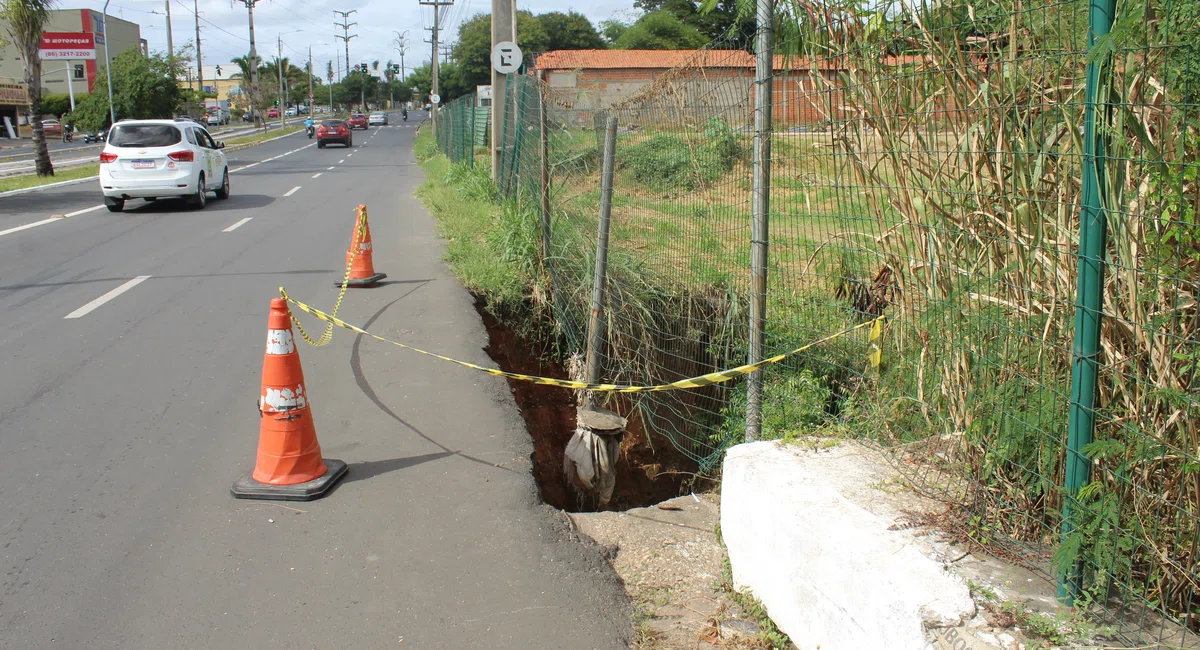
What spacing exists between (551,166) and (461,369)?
2.42 m

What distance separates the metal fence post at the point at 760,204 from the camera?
4.11m

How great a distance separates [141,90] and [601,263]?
48112 millimetres

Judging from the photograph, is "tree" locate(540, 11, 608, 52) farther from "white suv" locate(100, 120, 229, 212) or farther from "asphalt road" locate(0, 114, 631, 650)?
"asphalt road" locate(0, 114, 631, 650)

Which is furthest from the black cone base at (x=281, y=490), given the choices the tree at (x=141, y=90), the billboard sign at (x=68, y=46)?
the billboard sign at (x=68, y=46)

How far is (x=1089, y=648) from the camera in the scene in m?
2.50

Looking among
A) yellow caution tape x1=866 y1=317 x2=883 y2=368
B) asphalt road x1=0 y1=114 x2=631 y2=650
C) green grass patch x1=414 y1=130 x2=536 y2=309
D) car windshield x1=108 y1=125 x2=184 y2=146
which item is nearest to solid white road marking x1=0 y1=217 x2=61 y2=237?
car windshield x1=108 y1=125 x2=184 y2=146

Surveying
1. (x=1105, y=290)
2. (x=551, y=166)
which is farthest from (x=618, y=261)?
(x=1105, y=290)

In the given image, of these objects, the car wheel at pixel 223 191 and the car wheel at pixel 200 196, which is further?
the car wheel at pixel 223 191

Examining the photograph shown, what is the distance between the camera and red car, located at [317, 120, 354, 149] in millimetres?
47312

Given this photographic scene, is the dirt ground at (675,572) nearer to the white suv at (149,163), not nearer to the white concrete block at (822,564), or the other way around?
the white concrete block at (822,564)

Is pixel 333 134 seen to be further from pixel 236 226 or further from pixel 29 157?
pixel 236 226

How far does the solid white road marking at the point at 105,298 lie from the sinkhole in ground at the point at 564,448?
3.59m

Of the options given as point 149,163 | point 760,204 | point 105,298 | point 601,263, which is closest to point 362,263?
point 105,298

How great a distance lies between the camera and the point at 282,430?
466cm
